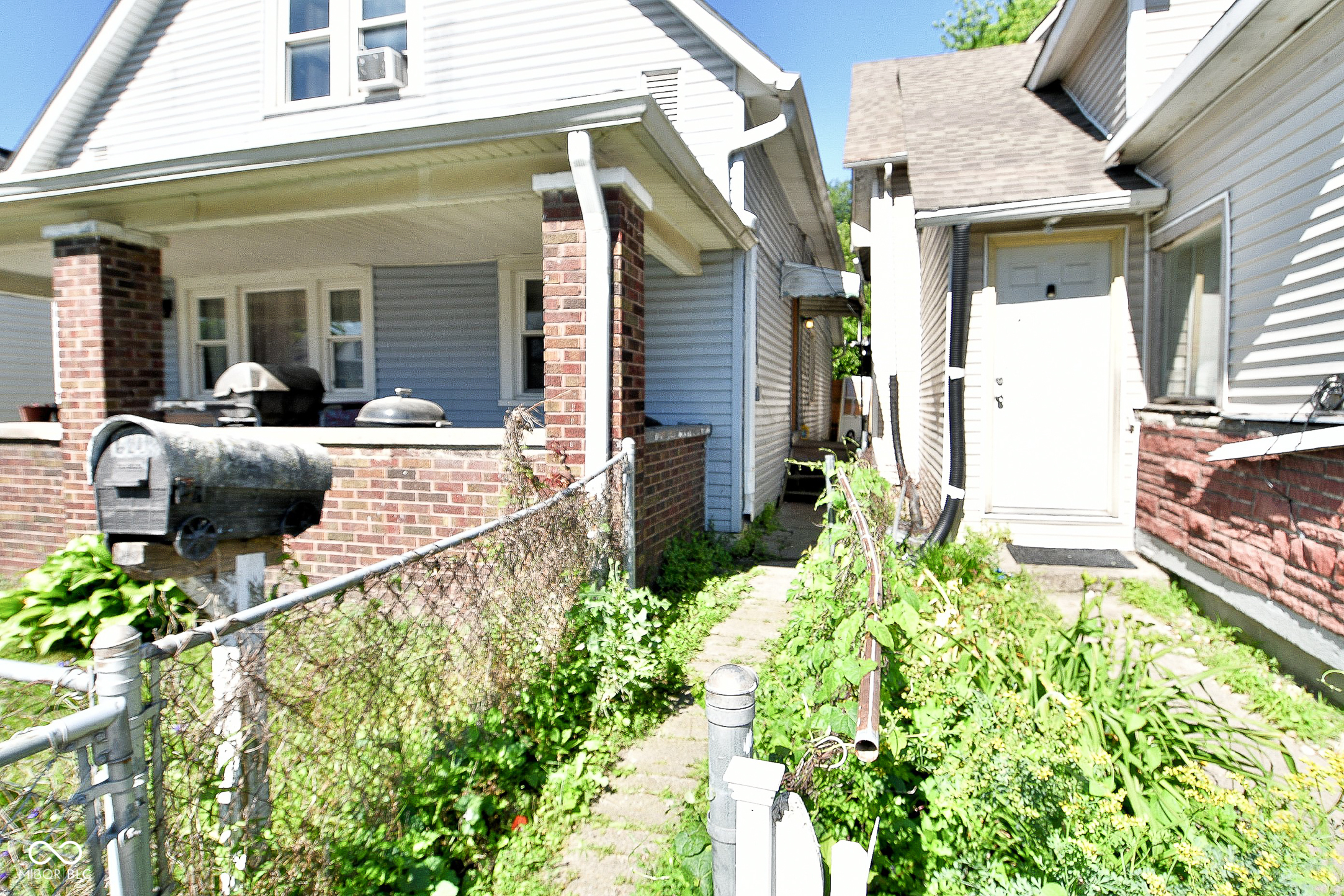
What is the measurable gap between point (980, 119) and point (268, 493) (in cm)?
758

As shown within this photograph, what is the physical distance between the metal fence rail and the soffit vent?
18.3 feet

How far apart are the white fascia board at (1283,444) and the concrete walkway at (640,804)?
3.12 meters

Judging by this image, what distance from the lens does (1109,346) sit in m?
6.19

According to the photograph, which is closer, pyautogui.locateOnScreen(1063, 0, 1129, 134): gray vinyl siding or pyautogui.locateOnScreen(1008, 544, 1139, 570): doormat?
pyautogui.locateOnScreen(1008, 544, 1139, 570): doormat

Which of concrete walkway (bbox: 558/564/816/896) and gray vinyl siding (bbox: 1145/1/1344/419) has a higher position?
gray vinyl siding (bbox: 1145/1/1344/419)

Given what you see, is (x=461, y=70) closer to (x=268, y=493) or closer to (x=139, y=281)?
(x=139, y=281)

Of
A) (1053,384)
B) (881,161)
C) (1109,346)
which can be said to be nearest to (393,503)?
(1053,384)

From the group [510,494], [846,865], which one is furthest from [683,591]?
[846,865]

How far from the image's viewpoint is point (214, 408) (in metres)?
6.68

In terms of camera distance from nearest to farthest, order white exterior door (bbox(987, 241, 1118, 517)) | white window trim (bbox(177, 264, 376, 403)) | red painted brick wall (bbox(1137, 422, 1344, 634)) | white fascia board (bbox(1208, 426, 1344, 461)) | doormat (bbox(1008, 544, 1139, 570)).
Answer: white fascia board (bbox(1208, 426, 1344, 461)) → red painted brick wall (bbox(1137, 422, 1344, 634)) → doormat (bbox(1008, 544, 1139, 570)) → white exterior door (bbox(987, 241, 1118, 517)) → white window trim (bbox(177, 264, 376, 403))

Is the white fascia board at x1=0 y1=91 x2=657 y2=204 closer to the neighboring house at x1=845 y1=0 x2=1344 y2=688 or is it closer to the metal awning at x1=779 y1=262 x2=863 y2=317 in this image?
the neighboring house at x1=845 y1=0 x2=1344 y2=688

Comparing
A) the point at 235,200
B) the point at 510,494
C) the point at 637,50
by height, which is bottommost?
Result: the point at 510,494

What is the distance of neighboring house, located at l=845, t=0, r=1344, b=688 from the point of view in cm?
402

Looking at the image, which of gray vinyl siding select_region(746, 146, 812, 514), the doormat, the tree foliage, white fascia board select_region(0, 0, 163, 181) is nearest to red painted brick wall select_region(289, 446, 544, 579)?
gray vinyl siding select_region(746, 146, 812, 514)
